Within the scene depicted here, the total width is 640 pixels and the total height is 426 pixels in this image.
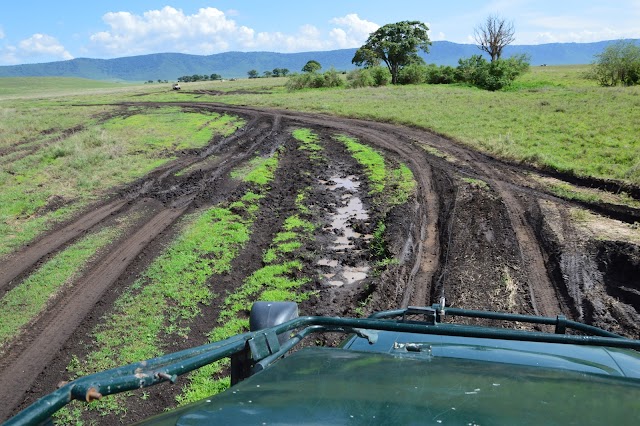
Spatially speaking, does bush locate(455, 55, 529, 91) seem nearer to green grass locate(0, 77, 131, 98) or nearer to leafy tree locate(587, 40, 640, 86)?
leafy tree locate(587, 40, 640, 86)

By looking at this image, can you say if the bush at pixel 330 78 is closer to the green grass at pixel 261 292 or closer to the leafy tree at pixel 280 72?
the green grass at pixel 261 292

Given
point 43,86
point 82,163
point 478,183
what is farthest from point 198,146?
point 43,86

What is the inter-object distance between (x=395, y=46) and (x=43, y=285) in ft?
164

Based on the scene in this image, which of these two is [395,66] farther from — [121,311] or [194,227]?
[121,311]

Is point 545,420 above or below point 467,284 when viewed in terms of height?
above

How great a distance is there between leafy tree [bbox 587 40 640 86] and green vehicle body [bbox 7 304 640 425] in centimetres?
4343

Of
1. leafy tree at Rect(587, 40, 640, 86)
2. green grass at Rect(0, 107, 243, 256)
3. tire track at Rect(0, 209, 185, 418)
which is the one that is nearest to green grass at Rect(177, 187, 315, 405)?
tire track at Rect(0, 209, 185, 418)

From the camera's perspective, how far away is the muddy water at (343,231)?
8344 mm

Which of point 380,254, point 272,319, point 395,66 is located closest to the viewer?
point 272,319

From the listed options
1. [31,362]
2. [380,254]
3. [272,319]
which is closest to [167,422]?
[272,319]

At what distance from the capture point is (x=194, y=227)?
10398 millimetres

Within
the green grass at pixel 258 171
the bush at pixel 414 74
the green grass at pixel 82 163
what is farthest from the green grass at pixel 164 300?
the bush at pixel 414 74

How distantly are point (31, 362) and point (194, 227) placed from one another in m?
4.76

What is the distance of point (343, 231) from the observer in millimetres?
10289
